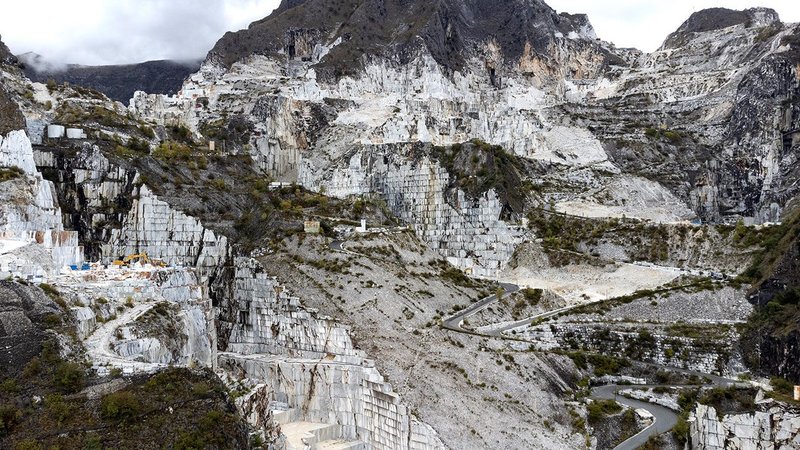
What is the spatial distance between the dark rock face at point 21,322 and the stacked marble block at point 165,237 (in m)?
21.5

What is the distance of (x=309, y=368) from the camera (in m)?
40.6

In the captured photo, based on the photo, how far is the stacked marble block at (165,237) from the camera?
4972 cm

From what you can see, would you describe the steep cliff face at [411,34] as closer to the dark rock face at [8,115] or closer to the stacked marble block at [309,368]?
the dark rock face at [8,115]

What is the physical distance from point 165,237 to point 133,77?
90.3m

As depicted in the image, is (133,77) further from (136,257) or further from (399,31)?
(136,257)

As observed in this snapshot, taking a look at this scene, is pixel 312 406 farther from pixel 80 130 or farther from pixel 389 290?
pixel 80 130

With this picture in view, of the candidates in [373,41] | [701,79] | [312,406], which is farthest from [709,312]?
[373,41]

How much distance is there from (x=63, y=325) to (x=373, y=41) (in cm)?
9146

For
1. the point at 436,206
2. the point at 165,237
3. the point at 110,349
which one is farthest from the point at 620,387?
the point at 165,237

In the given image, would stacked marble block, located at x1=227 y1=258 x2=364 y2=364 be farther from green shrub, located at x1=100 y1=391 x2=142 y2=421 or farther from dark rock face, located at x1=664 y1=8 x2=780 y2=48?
dark rock face, located at x1=664 y1=8 x2=780 y2=48

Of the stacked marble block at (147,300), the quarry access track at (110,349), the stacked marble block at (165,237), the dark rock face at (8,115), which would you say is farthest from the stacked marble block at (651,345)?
the dark rock face at (8,115)

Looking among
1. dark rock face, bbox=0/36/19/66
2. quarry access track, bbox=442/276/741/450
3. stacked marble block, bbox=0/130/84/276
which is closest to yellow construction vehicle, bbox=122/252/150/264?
stacked marble block, bbox=0/130/84/276

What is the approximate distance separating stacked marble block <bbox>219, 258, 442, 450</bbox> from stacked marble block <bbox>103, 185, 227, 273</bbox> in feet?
8.99

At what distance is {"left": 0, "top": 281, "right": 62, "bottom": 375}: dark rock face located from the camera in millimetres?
24016
